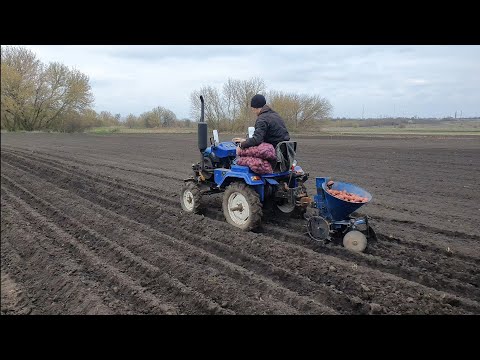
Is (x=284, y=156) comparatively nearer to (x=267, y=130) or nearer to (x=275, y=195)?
(x=267, y=130)

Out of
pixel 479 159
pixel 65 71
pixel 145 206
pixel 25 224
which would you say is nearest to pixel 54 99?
pixel 65 71

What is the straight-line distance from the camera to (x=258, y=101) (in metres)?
5.34

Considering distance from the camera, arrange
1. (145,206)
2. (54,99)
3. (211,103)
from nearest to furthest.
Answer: (54,99) → (145,206) → (211,103)

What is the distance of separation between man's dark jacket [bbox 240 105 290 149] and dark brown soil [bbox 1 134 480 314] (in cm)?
128

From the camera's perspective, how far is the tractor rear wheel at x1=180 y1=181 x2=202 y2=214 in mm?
6266

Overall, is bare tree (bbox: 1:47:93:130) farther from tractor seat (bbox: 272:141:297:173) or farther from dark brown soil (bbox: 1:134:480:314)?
tractor seat (bbox: 272:141:297:173)

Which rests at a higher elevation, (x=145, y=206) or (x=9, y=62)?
(x=9, y=62)

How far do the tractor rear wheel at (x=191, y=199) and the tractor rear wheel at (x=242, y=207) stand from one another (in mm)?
722

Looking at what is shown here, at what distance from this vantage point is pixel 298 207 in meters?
5.87

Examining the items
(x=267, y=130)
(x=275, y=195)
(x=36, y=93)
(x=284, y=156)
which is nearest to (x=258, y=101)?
(x=267, y=130)

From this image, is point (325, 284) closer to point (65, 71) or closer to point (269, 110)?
point (269, 110)

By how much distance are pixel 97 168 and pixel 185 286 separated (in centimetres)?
981

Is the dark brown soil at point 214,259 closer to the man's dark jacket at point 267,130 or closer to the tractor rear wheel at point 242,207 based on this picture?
the tractor rear wheel at point 242,207

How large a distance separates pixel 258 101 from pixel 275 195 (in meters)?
1.37
